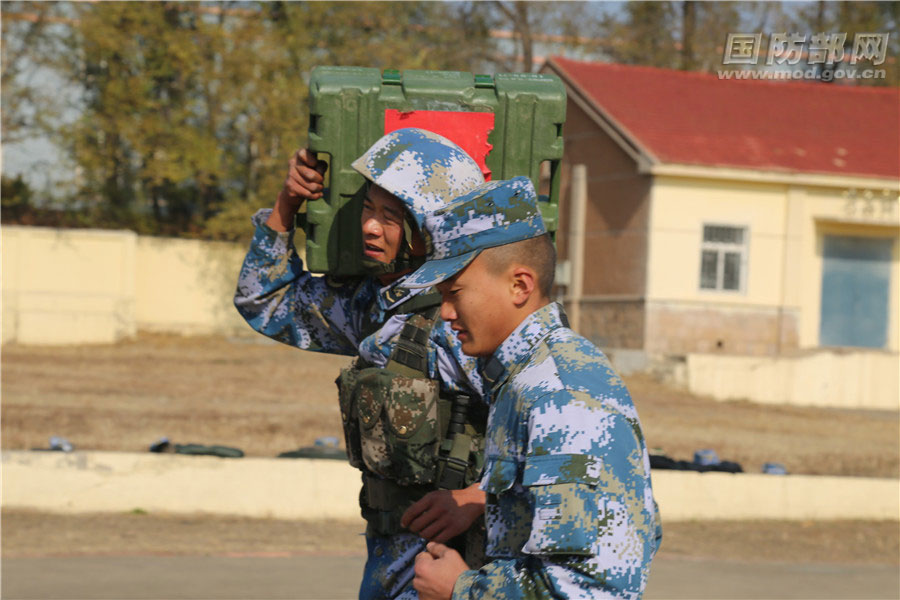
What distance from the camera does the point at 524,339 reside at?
2363mm

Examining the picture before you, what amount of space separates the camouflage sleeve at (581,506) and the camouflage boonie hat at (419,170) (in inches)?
49.9

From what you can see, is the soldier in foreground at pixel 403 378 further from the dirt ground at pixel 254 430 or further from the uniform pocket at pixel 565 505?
the dirt ground at pixel 254 430

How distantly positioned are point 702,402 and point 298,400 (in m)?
7.00

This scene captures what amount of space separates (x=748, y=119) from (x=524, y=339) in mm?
23942

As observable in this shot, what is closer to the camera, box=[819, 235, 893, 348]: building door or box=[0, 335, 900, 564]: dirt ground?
box=[0, 335, 900, 564]: dirt ground

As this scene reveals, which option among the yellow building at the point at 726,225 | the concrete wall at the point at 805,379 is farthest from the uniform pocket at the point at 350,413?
the yellow building at the point at 726,225

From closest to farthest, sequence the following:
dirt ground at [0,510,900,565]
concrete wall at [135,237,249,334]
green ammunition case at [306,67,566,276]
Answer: green ammunition case at [306,67,566,276]
dirt ground at [0,510,900,565]
concrete wall at [135,237,249,334]

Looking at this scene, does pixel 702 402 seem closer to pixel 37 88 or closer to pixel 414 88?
pixel 37 88

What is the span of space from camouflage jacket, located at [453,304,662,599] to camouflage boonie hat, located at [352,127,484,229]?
1.11m

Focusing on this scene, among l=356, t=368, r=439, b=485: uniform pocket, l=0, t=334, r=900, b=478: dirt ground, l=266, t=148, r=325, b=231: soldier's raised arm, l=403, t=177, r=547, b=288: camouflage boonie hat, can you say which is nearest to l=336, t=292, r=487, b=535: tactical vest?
l=356, t=368, r=439, b=485: uniform pocket

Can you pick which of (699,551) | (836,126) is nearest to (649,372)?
(836,126)

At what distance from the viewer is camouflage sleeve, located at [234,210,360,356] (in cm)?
381

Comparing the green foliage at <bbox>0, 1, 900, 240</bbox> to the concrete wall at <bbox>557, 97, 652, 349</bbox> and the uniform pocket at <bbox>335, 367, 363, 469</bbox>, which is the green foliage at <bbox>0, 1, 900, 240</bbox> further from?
the uniform pocket at <bbox>335, 367, 363, 469</bbox>

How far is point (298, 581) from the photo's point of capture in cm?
786
